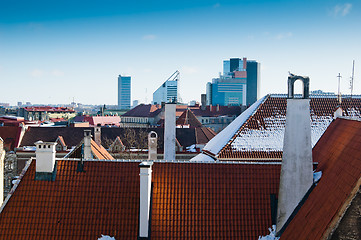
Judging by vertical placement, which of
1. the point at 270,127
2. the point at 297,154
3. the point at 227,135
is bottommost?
the point at 297,154

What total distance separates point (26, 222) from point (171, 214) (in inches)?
188

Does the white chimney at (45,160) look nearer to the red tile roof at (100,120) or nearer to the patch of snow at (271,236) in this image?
the patch of snow at (271,236)

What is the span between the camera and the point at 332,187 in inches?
476

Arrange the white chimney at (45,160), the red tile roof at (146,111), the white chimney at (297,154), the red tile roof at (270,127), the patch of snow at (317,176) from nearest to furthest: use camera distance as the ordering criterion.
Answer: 1. the white chimney at (297,154)
2. the patch of snow at (317,176)
3. the white chimney at (45,160)
4. the red tile roof at (270,127)
5. the red tile roof at (146,111)

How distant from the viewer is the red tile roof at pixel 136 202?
1419 centimetres

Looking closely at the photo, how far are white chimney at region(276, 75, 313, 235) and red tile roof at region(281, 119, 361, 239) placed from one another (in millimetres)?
593

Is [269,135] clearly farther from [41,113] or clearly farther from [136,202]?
[41,113]

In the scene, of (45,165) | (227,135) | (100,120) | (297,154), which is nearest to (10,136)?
(227,135)

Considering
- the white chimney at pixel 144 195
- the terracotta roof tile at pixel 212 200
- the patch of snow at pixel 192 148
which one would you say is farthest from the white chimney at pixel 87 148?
the patch of snow at pixel 192 148

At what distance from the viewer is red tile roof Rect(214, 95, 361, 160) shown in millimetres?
23734

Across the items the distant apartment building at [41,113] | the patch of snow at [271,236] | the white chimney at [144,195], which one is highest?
the distant apartment building at [41,113]

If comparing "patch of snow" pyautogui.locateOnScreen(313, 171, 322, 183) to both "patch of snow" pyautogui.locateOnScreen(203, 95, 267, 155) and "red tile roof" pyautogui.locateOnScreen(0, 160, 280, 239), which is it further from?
"patch of snow" pyautogui.locateOnScreen(203, 95, 267, 155)

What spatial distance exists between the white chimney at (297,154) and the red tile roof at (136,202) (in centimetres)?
126

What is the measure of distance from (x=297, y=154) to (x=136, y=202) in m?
5.59
